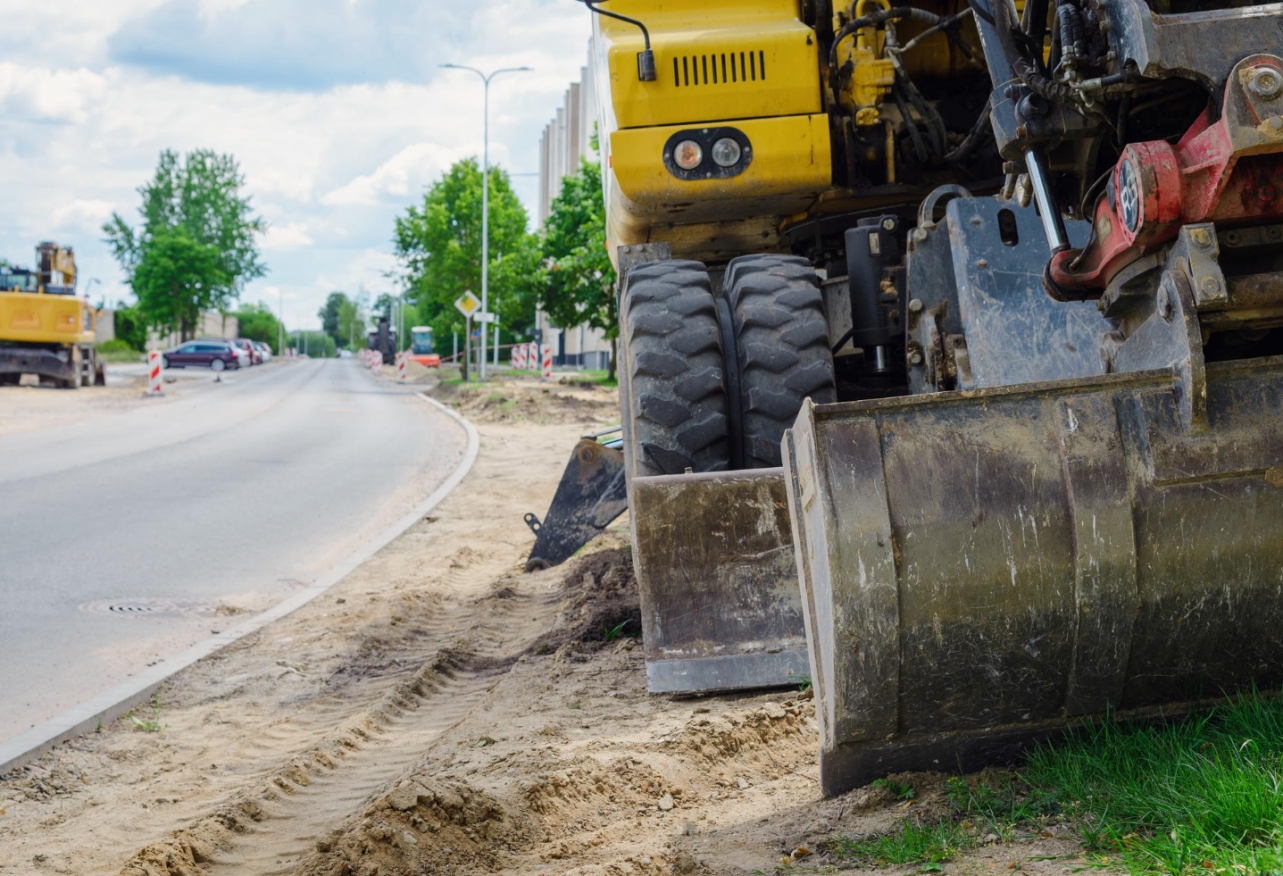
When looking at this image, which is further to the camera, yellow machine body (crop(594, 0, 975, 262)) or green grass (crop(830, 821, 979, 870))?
yellow machine body (crop(594, 0, 975, 262))

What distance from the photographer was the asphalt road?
684 centimetres

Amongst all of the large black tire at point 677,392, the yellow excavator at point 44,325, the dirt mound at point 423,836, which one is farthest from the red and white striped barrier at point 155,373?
the dirt mound at point 423,836

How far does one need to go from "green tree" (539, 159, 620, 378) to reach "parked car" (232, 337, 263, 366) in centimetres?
3489

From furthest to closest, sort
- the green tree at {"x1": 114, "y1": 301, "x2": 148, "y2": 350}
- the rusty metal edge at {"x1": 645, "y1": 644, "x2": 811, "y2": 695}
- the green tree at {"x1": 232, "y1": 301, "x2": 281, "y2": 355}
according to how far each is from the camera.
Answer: the green tree at {"x1": 232, "y1": 301, "x2": 281, "y2": 355} → the green tree at {"x1": 114, "y1": 301, "x2": 148, "y2": 350} → the rusty metal edge at {"x1": 645, "y1": 644, "x2": 811, "y2": 695}

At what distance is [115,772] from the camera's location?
190 inches

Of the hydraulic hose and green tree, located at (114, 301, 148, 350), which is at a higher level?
green tree, located at (114, 301, 148, 350)

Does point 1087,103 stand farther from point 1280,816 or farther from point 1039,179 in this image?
point 1280,816

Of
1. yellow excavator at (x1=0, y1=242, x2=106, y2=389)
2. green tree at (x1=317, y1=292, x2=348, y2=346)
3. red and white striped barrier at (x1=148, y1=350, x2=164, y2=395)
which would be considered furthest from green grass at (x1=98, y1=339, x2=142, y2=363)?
green tree at (x1=317, y1=292, x2=348, y2=346)

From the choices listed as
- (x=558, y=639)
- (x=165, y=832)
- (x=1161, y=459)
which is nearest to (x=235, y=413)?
(x=558, y=639)

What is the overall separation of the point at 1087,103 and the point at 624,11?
2888 millimetres

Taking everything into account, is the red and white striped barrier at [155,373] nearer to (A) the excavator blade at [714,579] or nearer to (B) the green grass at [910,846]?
(A) the excavator blade at [714,579]

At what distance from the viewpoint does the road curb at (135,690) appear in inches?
196

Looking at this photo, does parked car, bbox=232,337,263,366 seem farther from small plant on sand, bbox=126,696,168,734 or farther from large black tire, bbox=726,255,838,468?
large black tire, bbox=726,255,838,468

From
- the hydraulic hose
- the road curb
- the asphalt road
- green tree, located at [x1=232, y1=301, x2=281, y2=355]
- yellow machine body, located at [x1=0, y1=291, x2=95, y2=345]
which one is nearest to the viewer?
the road curb
